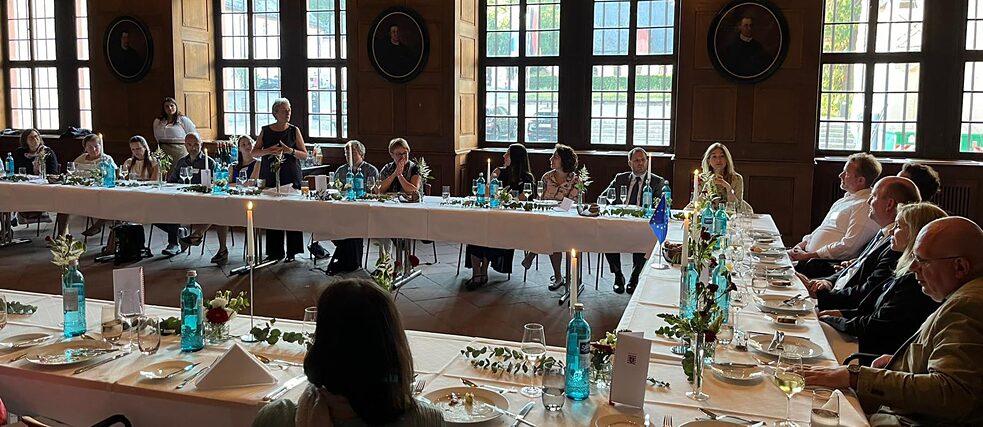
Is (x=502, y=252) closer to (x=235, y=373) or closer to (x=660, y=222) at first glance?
(x=660, y=222)

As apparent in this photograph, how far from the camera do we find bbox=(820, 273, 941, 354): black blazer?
3.03 meters

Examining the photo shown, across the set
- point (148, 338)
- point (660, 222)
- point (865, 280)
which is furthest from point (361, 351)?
point (660, 222)

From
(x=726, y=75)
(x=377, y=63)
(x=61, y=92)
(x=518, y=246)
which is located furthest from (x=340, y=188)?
(x=61, y=92)

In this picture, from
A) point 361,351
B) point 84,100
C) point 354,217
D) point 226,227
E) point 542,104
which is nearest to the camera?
point 361,351

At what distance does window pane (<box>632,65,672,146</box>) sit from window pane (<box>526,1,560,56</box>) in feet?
3.48

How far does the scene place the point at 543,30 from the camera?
9.94 meters

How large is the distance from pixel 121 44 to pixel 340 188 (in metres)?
5.97

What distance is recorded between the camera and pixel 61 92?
1196 centimetres

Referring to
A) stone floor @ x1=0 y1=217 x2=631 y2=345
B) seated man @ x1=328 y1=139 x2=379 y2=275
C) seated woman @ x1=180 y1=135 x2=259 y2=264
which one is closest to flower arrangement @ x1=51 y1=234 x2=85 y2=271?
stone floor @ x1=0 y1=217 x2=631 y2=345

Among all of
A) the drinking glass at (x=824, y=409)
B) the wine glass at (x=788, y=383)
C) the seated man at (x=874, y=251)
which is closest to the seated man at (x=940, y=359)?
the wine glass at (x=788, y=383)

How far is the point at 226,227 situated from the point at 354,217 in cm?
215

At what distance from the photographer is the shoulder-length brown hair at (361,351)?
158 cm

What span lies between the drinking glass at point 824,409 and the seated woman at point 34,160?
299 inches

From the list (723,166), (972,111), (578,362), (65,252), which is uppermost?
(972,111)
